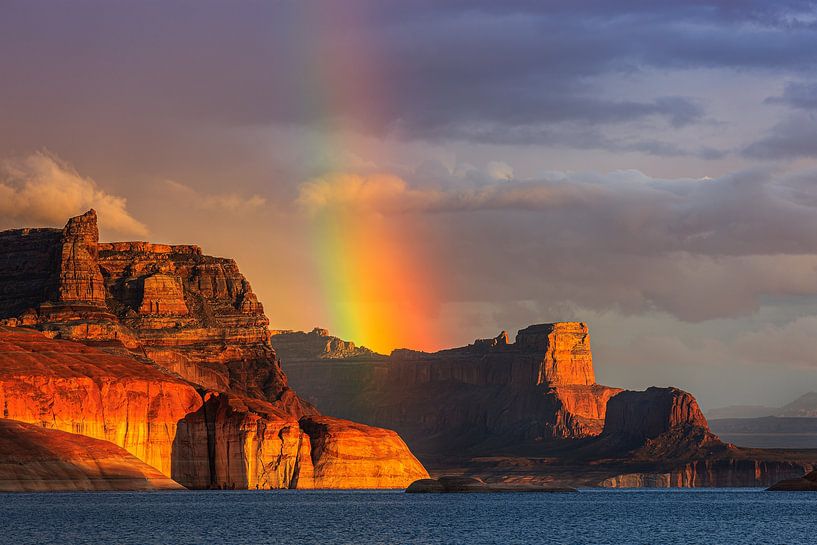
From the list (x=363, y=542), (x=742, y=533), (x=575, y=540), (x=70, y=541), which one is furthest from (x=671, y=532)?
(x=70, y=541)

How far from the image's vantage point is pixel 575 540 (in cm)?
17088

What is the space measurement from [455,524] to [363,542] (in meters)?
36.1

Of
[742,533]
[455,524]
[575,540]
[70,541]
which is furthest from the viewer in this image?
[455,524]

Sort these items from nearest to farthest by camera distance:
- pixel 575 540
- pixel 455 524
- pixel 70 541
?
1. pixel 70 541
2. pixel 575 540
3. pixel 455 524

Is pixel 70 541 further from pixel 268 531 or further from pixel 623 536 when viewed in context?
pixel 623 536

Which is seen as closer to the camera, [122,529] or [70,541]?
[70,541]

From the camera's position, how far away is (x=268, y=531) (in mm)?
178500

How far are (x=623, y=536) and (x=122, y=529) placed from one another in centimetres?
5789

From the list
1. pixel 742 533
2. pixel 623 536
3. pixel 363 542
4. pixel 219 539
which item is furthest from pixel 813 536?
pixel 219 539

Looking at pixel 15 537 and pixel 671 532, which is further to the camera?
pixel 671 532

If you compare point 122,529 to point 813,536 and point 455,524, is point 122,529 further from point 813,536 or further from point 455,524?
point 813,536

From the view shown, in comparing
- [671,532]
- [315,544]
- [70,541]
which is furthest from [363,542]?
[671,532]

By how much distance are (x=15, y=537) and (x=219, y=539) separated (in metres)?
21.2

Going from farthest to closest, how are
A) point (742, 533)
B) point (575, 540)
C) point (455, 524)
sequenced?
point (455, 524) < point (742, 533) < point (575, 540)
